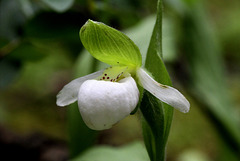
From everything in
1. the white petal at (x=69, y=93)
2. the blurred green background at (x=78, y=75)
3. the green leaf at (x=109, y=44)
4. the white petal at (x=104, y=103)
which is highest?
the green leaf at (x=109, y=44)

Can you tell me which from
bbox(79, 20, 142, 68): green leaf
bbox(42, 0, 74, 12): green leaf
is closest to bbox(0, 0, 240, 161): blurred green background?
bbox(42, 0, 74, 12): green leaf

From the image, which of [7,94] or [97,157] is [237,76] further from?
[97,157]

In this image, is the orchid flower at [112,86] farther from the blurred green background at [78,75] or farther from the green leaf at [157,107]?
the blurred green background at [78,75]

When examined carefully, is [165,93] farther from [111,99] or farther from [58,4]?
[58,4]

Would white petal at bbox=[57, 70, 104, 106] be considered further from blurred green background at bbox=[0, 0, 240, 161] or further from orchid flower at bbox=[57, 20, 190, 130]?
blurred green background at bbox=[0, 0, 240, 161]

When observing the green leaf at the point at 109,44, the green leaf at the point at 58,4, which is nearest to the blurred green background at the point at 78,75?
the green leaf at the point at 58,4

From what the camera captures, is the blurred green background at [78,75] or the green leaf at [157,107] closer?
the green leaf at [157,107]
